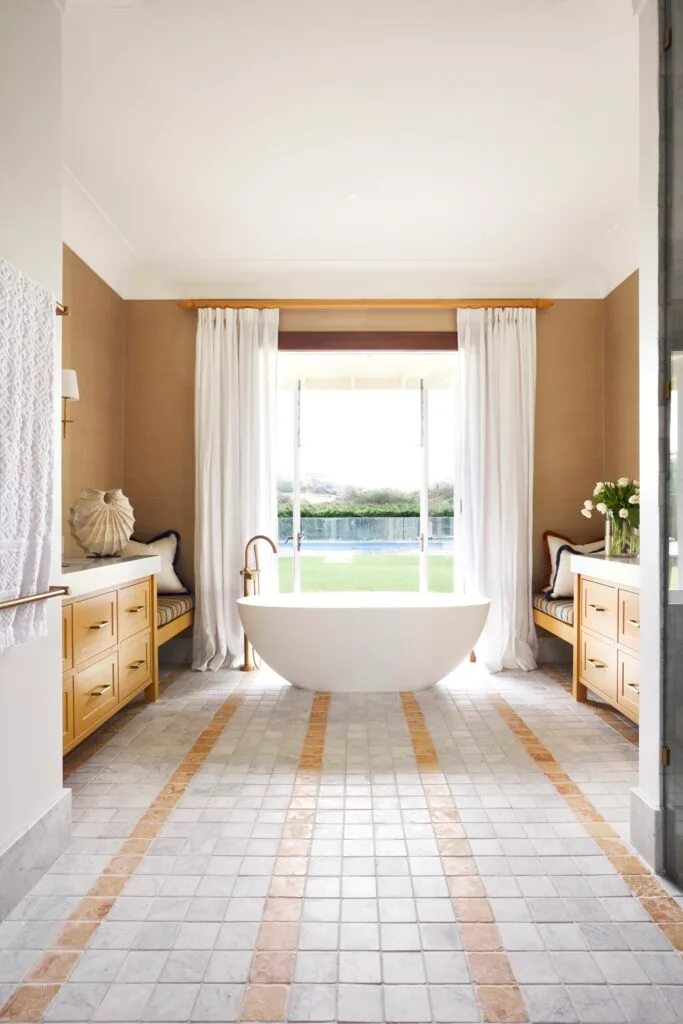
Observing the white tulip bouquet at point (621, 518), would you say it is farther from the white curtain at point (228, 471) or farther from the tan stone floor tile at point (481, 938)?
the tan stone floor tile at point (481, 938)

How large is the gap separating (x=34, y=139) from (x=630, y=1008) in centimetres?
268

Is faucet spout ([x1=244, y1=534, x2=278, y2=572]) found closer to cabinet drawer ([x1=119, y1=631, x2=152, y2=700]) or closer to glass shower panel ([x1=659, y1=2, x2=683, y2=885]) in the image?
cabinet drawer ([x1=119, y1=631, x2=152, y2=700])

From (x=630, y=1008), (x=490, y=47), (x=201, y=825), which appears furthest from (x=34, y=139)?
(x=630, y=1008)

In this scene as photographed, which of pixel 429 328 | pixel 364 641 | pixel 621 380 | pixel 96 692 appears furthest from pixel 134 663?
pixel 621 380

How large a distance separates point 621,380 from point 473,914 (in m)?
3.77

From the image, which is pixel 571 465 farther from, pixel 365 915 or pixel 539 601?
pixel 365 915

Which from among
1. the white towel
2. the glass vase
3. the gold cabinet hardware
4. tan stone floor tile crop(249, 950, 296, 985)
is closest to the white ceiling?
the white towel

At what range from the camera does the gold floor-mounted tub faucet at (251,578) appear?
176 inches

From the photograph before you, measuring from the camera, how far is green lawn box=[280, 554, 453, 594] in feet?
17.1

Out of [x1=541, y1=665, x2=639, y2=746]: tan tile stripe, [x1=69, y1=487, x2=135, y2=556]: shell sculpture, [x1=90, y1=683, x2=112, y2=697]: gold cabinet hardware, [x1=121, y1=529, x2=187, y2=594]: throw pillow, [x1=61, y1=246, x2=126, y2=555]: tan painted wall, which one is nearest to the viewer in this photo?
[x1=90, y1=683, x2=112, y2=697]: gold cabinet hardware

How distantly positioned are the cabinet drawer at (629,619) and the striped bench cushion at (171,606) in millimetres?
2563

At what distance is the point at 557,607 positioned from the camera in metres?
4.23

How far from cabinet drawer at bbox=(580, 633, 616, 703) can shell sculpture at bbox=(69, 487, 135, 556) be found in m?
2.59

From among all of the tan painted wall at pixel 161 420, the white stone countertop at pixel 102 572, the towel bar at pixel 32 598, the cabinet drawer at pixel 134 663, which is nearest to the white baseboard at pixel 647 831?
the towel bar at pixel 32 598
